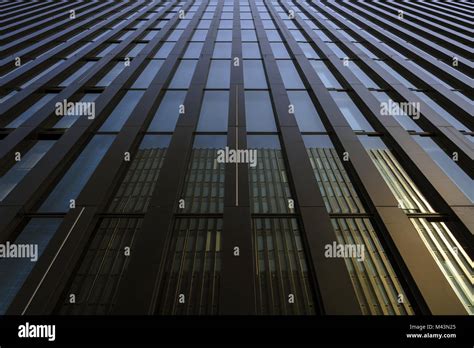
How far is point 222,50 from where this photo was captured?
1659 cm

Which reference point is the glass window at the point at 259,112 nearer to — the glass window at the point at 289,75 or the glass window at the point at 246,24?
the glass window at the point at 289,75

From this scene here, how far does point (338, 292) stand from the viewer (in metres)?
5.51

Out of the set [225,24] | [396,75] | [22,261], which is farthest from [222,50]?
[22,261]

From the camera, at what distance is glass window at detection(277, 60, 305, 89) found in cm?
1305

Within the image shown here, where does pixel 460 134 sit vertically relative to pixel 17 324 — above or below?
above

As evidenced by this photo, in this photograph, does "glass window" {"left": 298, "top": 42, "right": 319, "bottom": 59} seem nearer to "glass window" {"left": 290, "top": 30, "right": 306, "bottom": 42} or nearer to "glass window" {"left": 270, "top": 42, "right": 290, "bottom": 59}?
"glass window" {"left": 290, "top": 30, "right": 306, "bottom": 42}

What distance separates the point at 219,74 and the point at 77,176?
8.18 m

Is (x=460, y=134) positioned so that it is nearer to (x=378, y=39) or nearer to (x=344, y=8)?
(x=378, y=39)

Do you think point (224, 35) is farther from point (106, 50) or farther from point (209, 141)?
point (209, 141)

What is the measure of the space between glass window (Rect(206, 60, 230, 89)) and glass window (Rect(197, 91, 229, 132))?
778 millimetres

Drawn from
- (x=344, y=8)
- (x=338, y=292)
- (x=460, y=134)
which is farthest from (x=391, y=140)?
(x=344, y=8)

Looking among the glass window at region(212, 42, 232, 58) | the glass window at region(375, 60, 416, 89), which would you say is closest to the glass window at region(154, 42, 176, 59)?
the glass window at region(212, 42, 232, 58)

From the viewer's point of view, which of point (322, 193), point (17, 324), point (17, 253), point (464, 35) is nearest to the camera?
point (17, 324)

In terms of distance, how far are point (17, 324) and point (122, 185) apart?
12.8 ft
